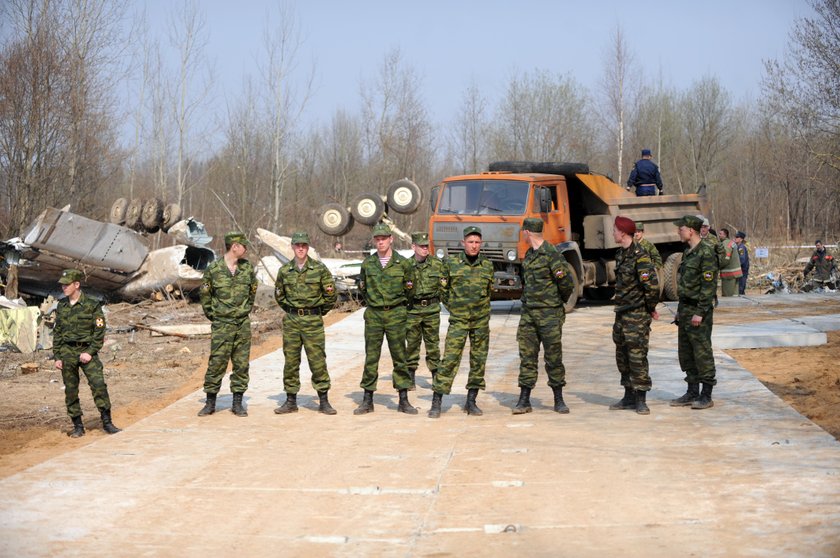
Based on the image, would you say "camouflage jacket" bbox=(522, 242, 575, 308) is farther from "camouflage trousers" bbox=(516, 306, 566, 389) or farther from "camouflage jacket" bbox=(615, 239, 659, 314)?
"camouflage jacket" bbox=(615, 239, 659, 314)

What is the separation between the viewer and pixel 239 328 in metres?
9.38

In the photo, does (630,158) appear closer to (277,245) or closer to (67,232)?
(277,245)

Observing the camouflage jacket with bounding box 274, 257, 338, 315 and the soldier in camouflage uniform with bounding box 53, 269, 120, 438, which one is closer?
the soldier in camouflage uniform with bounding box 53, 269, 120, 438

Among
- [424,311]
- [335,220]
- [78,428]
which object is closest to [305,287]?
[424,311]

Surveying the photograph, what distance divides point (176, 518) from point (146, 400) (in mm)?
5889

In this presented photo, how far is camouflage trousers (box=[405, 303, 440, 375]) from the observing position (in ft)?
32.9

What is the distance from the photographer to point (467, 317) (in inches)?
357

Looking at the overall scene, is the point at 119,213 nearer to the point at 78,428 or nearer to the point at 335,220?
the point at 335,220

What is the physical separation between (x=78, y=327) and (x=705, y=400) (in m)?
6.15

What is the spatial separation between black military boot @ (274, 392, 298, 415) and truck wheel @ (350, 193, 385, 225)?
1332 cm

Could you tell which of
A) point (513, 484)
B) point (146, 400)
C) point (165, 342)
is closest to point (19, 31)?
point (165, 342)

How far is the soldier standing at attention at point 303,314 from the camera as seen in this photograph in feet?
30.5

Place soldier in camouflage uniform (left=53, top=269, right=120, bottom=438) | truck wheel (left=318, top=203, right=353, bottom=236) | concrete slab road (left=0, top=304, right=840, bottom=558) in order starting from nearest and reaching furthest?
1. concrete slab road (left=0, top=304, right=840, bottom=558)
2. soldier in camouflage uniform (left=53, top=269, right=120, bottom=438)
3. truck wheel (left=318, top=203, right=353, bottom=236)

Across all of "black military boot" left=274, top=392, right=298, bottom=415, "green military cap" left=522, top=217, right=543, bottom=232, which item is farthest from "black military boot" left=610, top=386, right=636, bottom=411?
"black military boot" left=274, top=392, right=298, bottom=415
